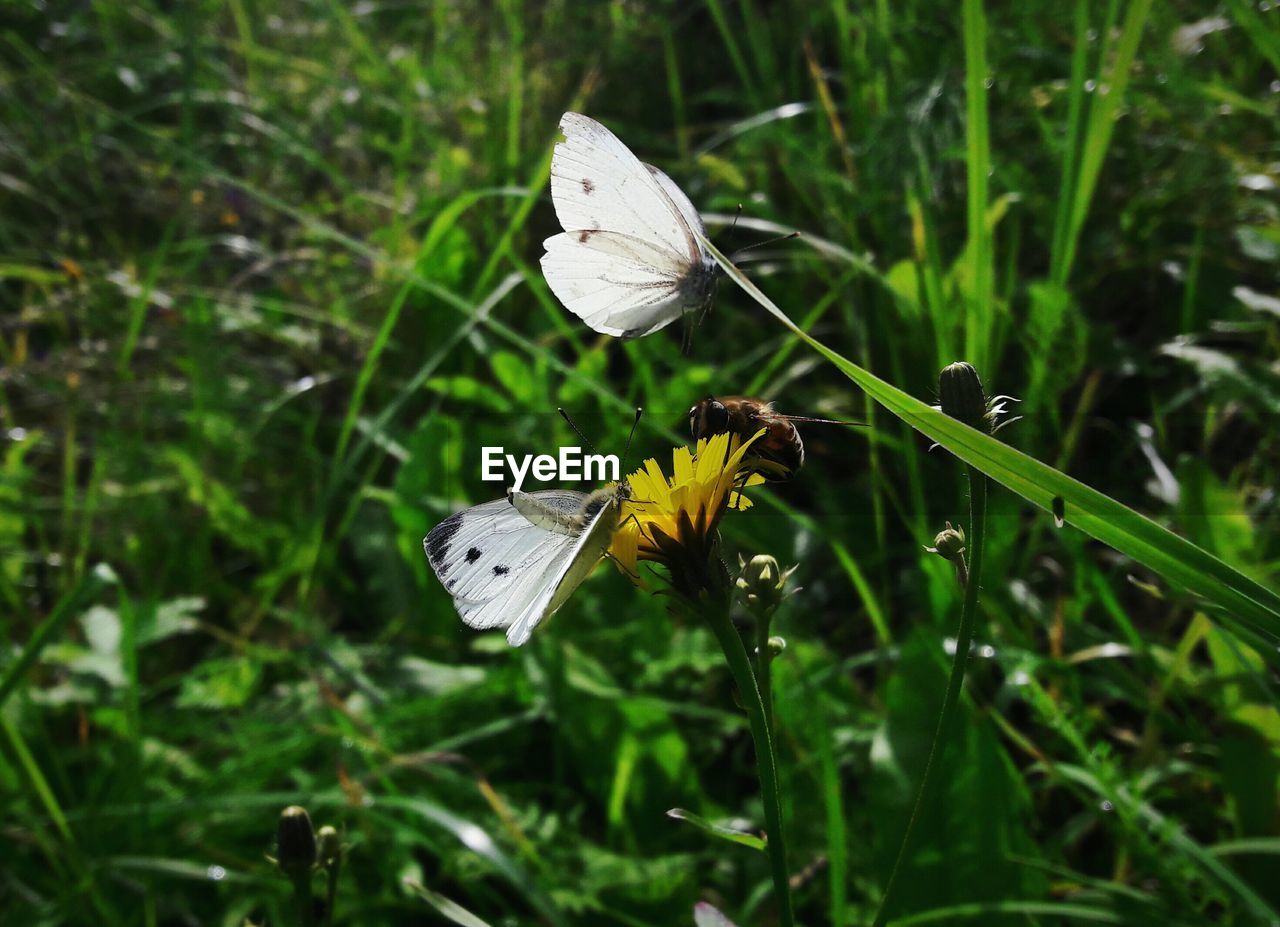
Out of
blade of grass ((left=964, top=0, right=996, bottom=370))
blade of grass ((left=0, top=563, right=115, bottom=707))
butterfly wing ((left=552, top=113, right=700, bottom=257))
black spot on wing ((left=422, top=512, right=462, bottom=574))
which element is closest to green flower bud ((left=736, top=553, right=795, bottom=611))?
black spot on wing ((left=422, top=512, right=462, bottom=574))

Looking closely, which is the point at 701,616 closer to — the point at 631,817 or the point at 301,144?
the point at 631,817

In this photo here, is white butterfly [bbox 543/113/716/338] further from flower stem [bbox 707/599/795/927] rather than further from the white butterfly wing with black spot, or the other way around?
flower stem [bbox 707/599/795/927]

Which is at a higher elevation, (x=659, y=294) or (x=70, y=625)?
(x=659, y=294)

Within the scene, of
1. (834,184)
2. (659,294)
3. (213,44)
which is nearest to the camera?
(659,294)

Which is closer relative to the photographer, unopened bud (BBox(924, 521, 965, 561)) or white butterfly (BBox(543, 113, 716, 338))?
unopened bud (BBox(924, 521, 965, 561))

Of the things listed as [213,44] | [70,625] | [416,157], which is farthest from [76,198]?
[70,625]

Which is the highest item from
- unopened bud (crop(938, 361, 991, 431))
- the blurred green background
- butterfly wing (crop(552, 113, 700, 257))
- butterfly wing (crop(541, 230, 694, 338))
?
butterfly wing (crop(552, 113, 700, 257))
